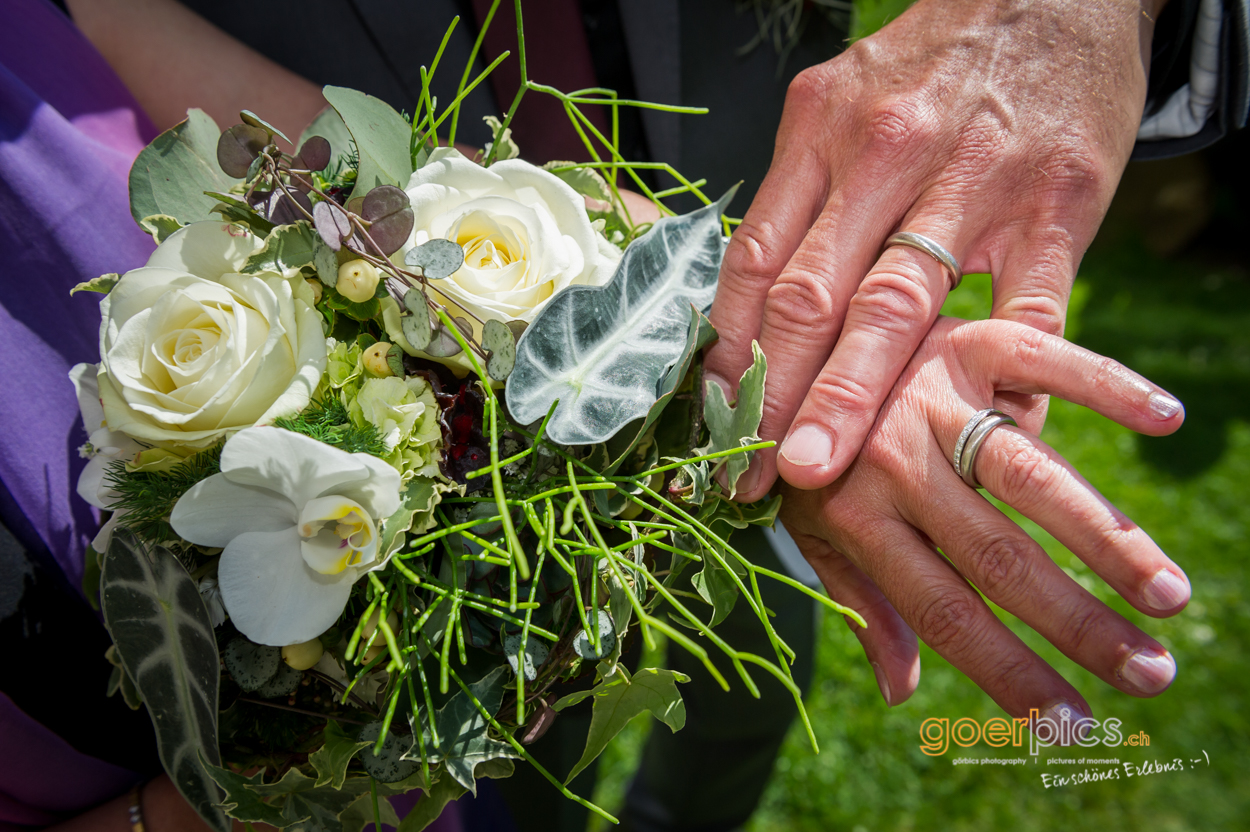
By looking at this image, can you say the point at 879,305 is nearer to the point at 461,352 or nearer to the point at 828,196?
the point at 828,196

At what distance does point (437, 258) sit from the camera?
0.45m

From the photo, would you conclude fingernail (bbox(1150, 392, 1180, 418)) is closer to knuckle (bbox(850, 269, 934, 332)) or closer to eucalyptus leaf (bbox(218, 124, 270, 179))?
knuckle (bbox(850, 269, 934, 332))

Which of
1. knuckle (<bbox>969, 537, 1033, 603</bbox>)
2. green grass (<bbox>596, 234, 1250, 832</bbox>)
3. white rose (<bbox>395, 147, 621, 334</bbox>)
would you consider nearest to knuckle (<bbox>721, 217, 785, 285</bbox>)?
white rose (<bbox>395, 147, 621, 334</bbox>)

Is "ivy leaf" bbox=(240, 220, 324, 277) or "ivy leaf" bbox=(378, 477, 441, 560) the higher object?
"ivy leaf" bbox=(240, 220, 324, 277)

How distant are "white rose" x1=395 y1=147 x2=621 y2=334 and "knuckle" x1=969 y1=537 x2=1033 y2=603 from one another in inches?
14.8

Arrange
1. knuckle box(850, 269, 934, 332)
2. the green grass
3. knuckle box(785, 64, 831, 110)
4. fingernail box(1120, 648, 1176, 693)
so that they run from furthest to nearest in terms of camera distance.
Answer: the green grass
knuckle box(785, 64, 831, 110)
knuckle box(850, 269, 934, 332)
fingernail box(1120, 648, 1176, 693)

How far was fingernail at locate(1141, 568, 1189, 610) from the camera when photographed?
49 centimetres

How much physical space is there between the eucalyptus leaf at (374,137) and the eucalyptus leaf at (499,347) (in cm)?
15

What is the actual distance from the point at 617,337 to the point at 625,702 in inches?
10.4

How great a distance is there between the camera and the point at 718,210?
1.98 feet

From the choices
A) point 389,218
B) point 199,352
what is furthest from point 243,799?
point 389,218

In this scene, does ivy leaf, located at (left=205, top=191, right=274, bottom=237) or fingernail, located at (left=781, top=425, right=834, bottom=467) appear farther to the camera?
fingernail, located at (left=781, top=425, right=834, bottom=467)

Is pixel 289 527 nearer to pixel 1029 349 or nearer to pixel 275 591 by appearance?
pixel 275 591

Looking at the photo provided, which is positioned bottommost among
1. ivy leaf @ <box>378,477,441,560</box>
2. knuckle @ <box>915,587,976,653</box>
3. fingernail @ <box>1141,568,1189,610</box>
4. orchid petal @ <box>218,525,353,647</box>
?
knuckle @ <box>915,587,976,653</box>
